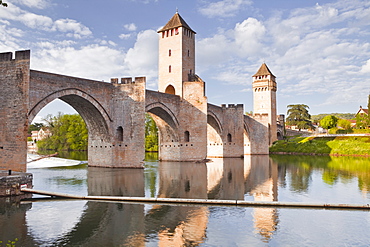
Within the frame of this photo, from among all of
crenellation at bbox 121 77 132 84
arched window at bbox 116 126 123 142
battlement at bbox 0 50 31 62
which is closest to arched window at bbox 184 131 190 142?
arched window at bbox 116 126 123 142

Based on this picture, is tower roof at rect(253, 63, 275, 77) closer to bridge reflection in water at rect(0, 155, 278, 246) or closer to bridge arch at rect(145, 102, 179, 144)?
bridge arch at rect(145, 102, 179, 144)

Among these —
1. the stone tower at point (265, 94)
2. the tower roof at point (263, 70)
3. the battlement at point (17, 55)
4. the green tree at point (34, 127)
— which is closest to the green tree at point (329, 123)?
the stone tower at point (265, 94)

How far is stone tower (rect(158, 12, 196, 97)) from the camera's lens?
1246 inches

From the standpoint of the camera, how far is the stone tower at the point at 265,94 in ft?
180

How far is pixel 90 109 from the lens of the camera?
23.1 m

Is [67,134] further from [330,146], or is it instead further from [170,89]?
[330,146]

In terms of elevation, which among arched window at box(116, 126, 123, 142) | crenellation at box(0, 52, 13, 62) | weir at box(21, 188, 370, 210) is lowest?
weir at box(21, 188, 370, 210)

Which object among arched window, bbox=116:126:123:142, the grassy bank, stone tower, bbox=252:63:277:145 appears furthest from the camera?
stone tower, bbox=252:63:277:145

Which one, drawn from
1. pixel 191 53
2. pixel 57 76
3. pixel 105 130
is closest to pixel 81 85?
pixel 57 76

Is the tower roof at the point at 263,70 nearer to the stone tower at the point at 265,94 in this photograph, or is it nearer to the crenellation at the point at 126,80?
the stone tower at the point at 265,94

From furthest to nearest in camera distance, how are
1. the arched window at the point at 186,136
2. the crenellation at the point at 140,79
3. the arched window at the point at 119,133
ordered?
the arched window at the point at 186,136 → the arched window at the point at 119,133 → the crenellation at the point at 140,79

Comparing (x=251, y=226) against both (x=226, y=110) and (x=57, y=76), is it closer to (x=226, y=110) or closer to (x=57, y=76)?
(x=57, y=76)

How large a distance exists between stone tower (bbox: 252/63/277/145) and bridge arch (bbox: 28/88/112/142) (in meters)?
35.9

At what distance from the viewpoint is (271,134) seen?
53375 mm
